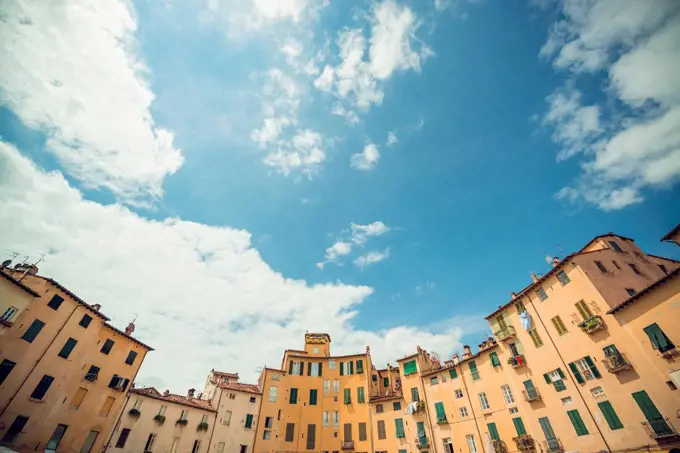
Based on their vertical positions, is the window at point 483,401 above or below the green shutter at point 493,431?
above

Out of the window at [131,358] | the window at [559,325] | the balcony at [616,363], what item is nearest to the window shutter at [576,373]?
the window at [559,325]

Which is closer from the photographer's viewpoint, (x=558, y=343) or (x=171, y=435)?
(x=558, y=343)

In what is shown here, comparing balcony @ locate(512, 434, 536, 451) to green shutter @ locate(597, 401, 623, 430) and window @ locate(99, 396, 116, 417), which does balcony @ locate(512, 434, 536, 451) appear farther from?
window @ locate(99, 396, 116, 417)

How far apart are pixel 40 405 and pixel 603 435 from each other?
50281 mm

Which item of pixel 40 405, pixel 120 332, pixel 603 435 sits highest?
pixel 120 332

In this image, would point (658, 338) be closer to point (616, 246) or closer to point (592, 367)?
point (592, 367)

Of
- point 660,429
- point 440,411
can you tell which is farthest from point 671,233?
point 440,411

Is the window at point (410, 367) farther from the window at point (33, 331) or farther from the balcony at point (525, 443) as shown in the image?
the window at point (33, 331)

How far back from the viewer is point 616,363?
80.4ft

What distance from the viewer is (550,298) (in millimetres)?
32062

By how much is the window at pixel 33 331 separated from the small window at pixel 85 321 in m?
3.87

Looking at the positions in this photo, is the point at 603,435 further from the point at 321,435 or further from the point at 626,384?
the point at 321,435

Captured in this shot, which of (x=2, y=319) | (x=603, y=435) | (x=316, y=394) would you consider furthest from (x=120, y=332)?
(x=603, y=435)

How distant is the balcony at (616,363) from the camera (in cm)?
2389
